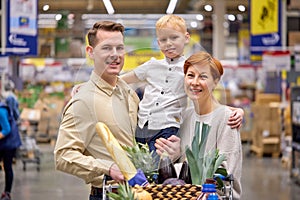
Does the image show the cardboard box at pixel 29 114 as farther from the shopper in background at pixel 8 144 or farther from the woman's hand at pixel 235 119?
the woman's hand at pixel 235 119

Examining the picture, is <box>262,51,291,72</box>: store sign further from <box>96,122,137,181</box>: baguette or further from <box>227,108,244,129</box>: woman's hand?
<box>96,122,137,181</box>: baguette

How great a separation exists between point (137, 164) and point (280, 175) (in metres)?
11.9

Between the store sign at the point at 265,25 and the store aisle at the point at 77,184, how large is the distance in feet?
7.97

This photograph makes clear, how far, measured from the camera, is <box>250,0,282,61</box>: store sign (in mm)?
13287

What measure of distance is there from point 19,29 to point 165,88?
380 inches

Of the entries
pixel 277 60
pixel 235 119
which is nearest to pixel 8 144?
pixel 277 60

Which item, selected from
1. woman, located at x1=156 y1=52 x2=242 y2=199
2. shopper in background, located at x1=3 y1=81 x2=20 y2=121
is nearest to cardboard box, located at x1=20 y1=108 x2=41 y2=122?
shopper in background, located at x1=3 y1=81 x2=20 y2=121

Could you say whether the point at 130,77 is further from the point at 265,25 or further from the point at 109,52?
the point at 265,25

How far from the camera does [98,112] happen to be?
289 cm

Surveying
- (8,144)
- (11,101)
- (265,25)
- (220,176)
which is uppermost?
(220,176)

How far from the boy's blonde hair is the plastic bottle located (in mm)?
597

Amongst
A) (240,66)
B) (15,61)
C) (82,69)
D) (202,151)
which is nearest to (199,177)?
(202,151)

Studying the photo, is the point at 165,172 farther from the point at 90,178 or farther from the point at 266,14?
the point at 266,14

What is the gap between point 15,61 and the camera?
15531 mm
